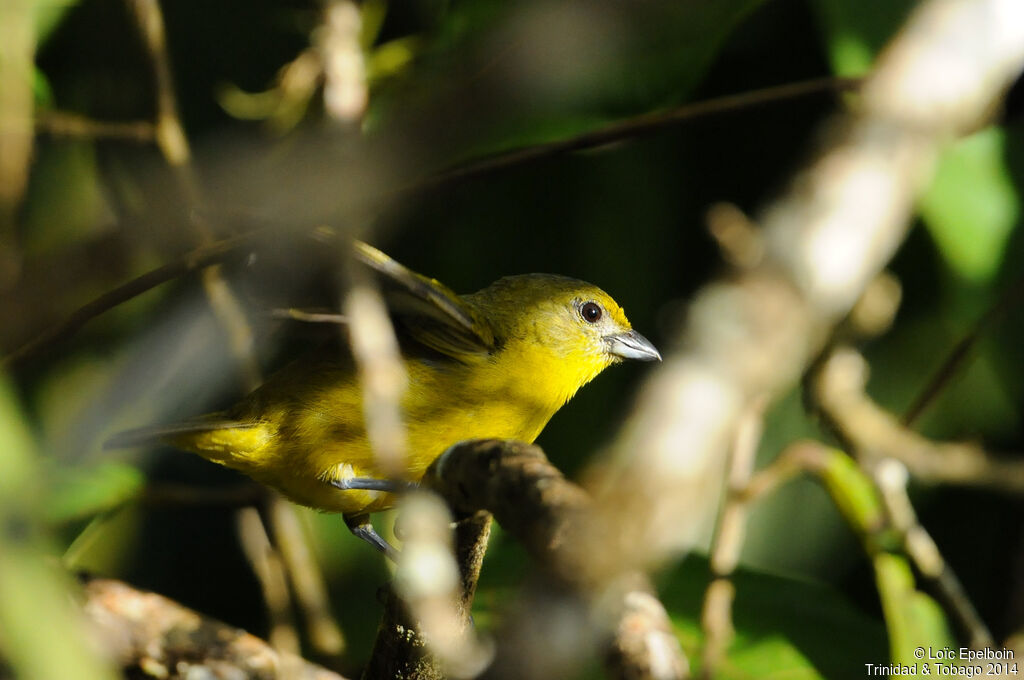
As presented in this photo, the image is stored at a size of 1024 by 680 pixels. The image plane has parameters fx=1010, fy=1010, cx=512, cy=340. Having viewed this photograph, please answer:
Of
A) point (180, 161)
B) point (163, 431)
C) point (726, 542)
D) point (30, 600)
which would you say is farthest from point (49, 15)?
point (30, 600)

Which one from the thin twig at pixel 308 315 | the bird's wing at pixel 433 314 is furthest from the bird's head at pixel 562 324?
the thin twig at pixel 308 315

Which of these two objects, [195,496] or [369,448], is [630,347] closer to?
Answer: [369,448]

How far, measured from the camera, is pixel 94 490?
257 centimetres

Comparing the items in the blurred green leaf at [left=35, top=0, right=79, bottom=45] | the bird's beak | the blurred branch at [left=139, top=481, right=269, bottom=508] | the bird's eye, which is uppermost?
the blurred green leaf at [left=35, top=0, right=79, bottom=45]

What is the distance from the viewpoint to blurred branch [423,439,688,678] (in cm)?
104

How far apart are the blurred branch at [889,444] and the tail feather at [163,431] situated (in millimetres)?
1420

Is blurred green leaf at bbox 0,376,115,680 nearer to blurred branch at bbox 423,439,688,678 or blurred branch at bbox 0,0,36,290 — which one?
blurred branch at bbox 423,439,688,678

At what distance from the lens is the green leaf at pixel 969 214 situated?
2754 mm

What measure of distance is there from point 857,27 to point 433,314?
4.67 ft

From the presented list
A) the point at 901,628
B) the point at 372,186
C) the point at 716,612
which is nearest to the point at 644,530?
the point at 372,186

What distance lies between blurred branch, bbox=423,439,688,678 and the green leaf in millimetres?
1894

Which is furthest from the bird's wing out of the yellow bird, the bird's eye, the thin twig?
the bird's eye

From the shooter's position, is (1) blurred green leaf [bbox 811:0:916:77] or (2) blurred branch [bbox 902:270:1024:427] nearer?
(2) blurred branch [bbox 902:270:1024:427]

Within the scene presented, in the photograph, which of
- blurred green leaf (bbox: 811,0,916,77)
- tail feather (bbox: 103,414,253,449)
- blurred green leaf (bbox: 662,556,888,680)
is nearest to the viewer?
tail feather (bbox: 103,414,253,449)
